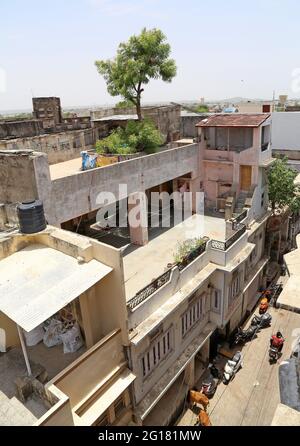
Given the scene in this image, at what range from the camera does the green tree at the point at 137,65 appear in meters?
20.4

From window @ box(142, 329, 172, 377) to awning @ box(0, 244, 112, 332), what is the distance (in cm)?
488

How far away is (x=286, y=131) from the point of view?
107 feet

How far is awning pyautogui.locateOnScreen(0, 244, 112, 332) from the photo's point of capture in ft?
25.9

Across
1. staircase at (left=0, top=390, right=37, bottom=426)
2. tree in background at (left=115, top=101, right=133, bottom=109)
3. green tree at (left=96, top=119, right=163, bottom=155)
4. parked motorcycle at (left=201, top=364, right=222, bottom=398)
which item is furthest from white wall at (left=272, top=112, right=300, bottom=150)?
staircase at (left=0, top=390, right=37, bottom=426)

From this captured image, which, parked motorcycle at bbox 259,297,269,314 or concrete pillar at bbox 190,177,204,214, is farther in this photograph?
concrete pillar at bbox 190,177,204,214

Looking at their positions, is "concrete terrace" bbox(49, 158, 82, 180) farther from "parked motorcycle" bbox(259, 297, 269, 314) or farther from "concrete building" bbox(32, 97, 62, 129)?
"parked motorcycle" bbox(259, 297, 269, 314)

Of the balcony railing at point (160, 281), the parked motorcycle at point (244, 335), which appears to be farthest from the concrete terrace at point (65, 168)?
the parked motorcycle at point (244, 335)

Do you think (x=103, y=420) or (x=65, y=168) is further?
(x=65, y=168)

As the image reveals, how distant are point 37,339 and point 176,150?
43.9 feet

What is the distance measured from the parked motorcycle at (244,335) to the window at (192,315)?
4.21 m

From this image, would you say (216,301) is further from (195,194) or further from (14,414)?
(14,414)

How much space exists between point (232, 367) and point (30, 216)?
43.5 feet

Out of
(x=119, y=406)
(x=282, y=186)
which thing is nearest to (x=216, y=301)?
(x=119, y=406)

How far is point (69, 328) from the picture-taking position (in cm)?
1056
